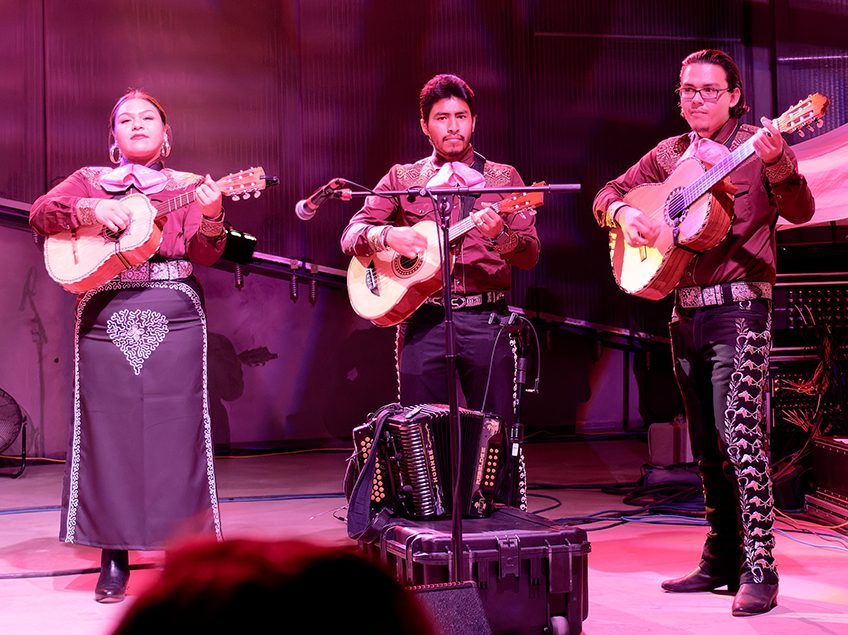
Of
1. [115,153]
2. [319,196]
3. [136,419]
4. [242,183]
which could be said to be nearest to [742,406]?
[319,196]

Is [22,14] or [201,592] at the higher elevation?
[22,14]

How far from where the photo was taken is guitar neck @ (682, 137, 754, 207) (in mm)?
3611

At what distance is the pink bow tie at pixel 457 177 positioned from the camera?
13.9 feet

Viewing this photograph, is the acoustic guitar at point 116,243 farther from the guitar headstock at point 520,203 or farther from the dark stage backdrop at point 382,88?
the dark stage backdrop at point 382,88

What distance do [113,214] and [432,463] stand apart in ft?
5.13

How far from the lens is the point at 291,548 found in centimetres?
80

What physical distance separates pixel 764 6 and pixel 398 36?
10.9 feet

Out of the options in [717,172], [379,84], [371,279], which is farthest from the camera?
[379,84]

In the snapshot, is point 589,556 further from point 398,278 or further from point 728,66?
point 728,66

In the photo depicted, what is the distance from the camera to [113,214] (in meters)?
4.07

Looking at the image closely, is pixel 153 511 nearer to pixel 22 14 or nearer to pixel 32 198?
pixel 32 198

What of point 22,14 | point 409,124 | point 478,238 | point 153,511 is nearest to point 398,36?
point 409,124

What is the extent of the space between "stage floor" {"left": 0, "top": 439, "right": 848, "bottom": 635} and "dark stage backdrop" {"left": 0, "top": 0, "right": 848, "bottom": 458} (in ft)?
5.53

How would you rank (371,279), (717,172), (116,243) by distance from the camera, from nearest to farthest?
1. (717,172)
2. (116,243)
3. (371,279)
